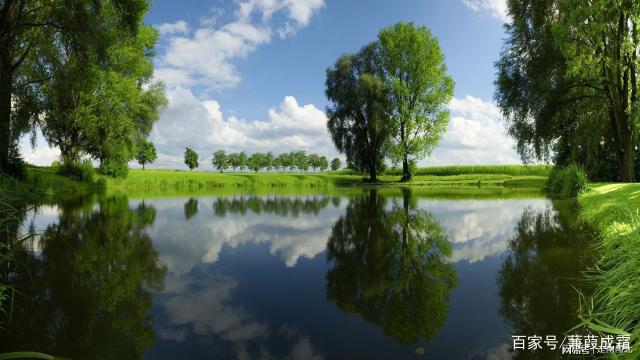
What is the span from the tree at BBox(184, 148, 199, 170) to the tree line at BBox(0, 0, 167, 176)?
58.4 metres

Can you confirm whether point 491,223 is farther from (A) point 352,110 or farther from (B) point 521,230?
(A) point 352,110

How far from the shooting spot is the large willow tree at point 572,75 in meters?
16.0

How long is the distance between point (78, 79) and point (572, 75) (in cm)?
2633

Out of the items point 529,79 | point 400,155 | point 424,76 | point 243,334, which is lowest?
point 243,334

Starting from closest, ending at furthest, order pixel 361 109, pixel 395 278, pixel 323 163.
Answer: pixel 395 278
pixel 361 109
pixel 323 163

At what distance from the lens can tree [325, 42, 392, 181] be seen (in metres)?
36.0

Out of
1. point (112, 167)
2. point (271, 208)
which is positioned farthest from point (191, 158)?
point (271, 208)

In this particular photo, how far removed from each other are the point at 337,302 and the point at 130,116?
108 feet

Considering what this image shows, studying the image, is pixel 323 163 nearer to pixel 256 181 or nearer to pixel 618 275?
pixel 256 181

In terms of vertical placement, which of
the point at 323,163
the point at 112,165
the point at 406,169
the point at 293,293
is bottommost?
the point at 293,293

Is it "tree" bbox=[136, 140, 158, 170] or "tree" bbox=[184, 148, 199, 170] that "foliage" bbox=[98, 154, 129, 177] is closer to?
"tree" bbox=[136, 140, 158, 170]

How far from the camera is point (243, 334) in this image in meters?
3.28

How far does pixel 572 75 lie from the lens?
58.7 ft

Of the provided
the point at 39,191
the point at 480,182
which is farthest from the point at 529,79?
the point at 39,191
